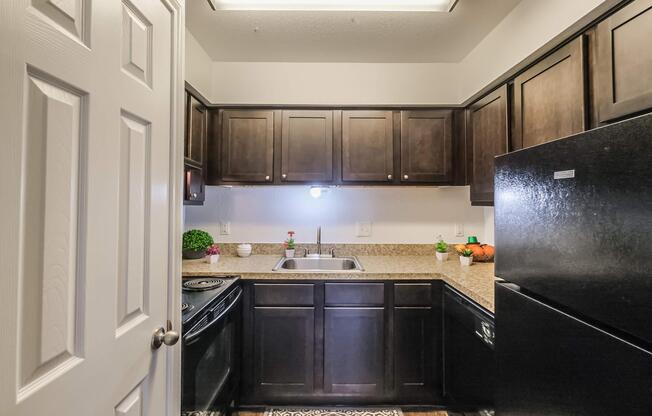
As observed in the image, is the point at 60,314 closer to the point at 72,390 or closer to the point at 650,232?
the point at 72,390

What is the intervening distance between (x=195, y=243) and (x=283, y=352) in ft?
3.22

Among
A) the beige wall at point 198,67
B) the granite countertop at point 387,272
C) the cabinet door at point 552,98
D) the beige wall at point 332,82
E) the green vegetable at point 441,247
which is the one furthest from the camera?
the beige wall at point 332,82

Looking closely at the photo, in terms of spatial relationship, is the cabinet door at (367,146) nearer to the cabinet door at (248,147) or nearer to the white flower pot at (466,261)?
the cabinet door at (248,147)

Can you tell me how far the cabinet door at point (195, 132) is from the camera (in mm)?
1814

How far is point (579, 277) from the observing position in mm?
635

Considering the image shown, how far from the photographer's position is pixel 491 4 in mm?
1774

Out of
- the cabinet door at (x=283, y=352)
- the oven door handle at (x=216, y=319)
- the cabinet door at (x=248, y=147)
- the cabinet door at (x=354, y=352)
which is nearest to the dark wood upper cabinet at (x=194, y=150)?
the cabinet door at (x=248, y=147)

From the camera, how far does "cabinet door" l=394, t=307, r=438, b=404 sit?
187 cm

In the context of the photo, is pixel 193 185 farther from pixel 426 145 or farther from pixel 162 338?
pixel 426 145

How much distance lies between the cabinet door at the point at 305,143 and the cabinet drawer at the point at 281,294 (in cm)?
77

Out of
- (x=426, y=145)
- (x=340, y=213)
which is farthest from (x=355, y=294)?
(x=426, y=145)

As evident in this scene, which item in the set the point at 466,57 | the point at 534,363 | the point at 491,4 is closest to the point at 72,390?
the point at 534,363

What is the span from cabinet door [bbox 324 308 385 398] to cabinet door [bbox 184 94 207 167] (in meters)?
1.29

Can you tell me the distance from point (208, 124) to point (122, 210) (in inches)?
61.7
